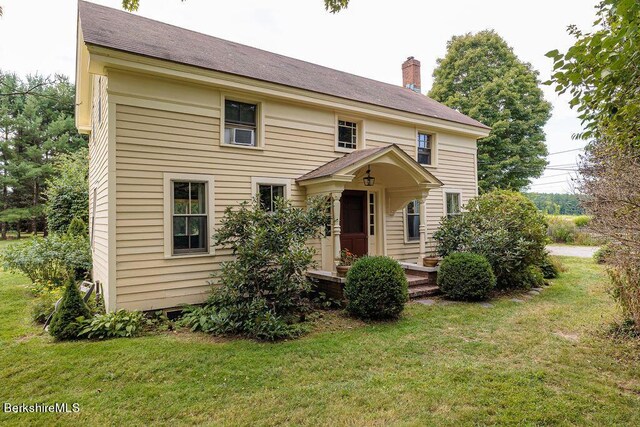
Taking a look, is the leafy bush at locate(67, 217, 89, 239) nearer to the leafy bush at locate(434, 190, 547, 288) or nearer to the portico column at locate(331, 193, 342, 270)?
the portico column at locate(331, 193, 342, 270)

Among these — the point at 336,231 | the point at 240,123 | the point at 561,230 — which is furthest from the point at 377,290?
the point at 561,230

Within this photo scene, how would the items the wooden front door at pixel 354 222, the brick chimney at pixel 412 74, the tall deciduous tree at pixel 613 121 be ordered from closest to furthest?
the tall deciduous tree at pixel 613 121 < the wooden front door at pixel 354 222 < the brick chimney at pixel 412 74

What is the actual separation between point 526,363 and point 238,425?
362 cm

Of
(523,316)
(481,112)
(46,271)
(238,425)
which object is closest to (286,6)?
(238,425)

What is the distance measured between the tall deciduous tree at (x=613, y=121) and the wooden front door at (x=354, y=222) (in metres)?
5.22

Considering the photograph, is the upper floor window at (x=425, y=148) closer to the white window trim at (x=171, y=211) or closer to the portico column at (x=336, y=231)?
the portico column at (x=336, y=231)

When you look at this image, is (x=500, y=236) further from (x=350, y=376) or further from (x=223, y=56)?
(x=223, y=56)

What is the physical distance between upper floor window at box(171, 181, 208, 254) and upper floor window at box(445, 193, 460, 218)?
8067 mm

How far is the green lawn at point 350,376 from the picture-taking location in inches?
130

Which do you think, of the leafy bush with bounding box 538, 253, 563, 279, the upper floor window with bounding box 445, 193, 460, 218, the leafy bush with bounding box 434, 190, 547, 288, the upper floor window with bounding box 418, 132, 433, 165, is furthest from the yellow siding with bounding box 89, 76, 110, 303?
the leafy bush with bounding box 538, 253, 563, 279

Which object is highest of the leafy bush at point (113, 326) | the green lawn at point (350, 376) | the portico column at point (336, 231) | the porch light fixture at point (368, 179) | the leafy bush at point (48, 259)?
the porch light fixture at point (368, 179)

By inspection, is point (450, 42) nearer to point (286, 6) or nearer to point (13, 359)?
point (286, 6)

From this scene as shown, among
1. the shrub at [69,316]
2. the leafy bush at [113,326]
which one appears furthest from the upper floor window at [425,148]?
the shrub at [69,316]

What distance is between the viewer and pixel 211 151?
23.6ft
